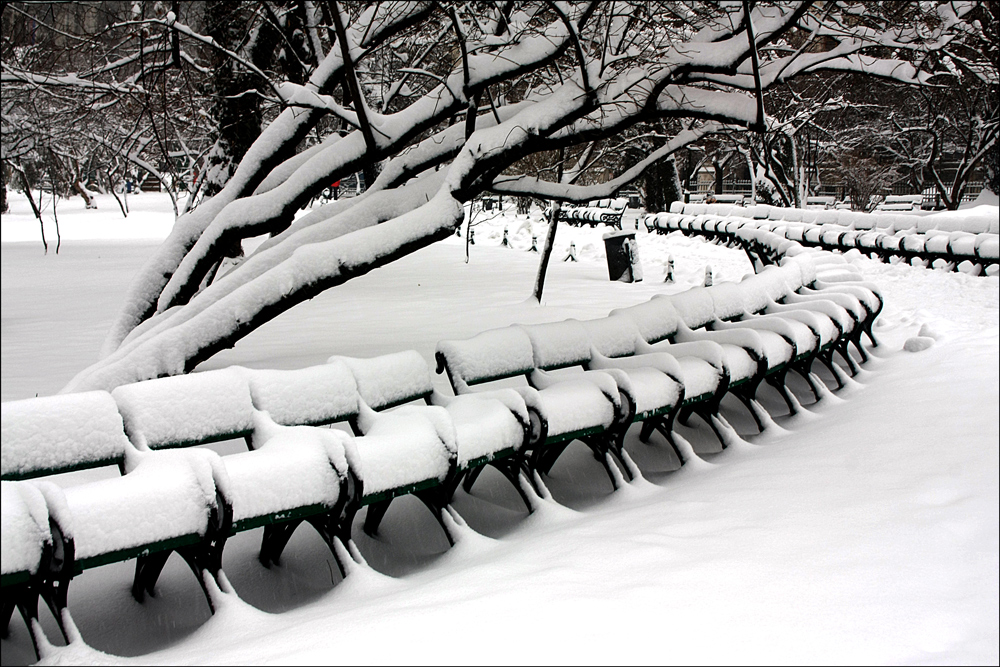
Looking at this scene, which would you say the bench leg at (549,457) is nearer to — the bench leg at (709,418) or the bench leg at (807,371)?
the bench leg at (709,418)

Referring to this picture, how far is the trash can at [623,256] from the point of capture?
40.6 ft

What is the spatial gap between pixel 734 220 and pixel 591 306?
975cm

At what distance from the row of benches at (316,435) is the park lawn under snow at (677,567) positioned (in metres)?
0.16

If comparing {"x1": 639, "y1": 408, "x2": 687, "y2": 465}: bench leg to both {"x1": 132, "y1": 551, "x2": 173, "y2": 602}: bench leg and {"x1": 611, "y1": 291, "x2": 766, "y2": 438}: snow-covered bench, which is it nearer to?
{"x1": 611, "y1": 291, "x2": 766, "y2": 438}: snow-covered bench

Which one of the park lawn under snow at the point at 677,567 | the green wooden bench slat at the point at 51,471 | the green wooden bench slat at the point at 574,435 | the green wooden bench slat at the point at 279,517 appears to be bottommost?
the park lawn under snow at the point at 677,567

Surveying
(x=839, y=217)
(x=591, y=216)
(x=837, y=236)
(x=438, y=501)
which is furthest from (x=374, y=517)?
(x=591, y=216)

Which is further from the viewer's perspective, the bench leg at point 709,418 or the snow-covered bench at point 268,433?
the bench leg at point 709,418

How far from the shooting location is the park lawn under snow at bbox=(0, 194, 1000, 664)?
2.20m

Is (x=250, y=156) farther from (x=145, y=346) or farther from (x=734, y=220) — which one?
(x=734, y=220)

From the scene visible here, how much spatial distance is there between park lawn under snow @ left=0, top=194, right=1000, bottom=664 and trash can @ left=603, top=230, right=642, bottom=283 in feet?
24.0

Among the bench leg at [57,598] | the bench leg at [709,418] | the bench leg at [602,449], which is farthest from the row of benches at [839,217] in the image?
the bench leg at [57,598]

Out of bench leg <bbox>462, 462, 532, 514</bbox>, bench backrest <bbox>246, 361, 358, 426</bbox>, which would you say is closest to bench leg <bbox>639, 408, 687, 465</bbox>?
bench leg <bbox>462, 462, 532, 514</bbox>

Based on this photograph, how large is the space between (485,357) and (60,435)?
6.25 ft

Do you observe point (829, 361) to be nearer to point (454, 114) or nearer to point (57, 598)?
point (454, 114)
